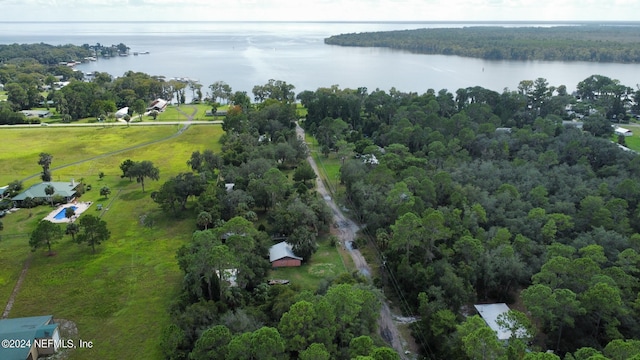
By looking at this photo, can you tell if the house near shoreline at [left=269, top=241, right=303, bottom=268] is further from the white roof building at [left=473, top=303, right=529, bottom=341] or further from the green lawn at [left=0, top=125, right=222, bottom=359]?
the white roof building at [left=473, top=303, right=529, bottom=341]

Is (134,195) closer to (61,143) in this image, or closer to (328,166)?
(328,166)

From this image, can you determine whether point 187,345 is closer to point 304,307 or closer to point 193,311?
point 193,311

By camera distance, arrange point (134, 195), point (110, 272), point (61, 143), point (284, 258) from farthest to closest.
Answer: point (61, 143)
point (134, 195)
point (284, 258)
point (110, 272)

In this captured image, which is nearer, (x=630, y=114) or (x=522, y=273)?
(x=522, y=273)

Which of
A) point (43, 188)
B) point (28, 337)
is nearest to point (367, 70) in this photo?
point (43, 188)

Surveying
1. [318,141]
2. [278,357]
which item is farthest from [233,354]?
[318,141]
